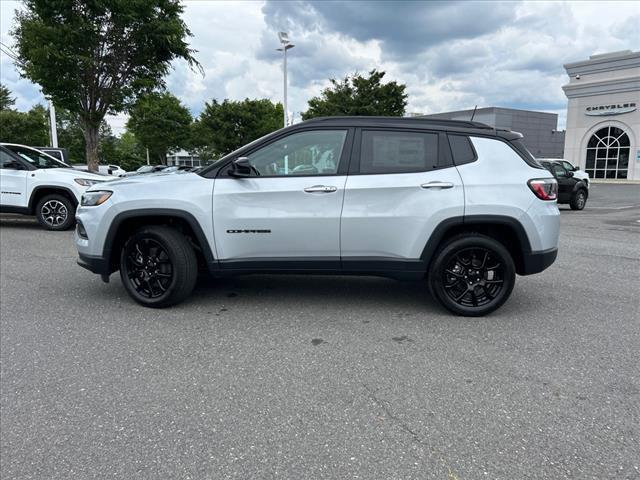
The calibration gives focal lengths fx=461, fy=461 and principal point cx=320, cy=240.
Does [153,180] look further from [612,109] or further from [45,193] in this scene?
[612,109]

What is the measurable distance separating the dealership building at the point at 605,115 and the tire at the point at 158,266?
39.3 meters

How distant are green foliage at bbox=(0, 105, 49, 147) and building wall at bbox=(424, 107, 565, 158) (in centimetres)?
4008

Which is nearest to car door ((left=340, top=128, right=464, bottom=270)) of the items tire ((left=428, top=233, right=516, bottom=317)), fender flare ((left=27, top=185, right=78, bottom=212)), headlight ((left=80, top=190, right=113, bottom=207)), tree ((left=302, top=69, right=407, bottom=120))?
tire ((left=428, top=233, right=516, bottom=317))

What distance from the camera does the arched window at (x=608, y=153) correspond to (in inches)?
1393

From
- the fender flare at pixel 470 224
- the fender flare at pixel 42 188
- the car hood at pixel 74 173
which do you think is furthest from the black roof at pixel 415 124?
Answer: the fender flare at pixel 42 188

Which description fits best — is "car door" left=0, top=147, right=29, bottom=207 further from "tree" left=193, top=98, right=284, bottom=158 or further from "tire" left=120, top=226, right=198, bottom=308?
"tree" left=193, top=98, right=284, bottom=158

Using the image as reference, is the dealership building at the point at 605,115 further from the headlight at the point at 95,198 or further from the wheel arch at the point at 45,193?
the headlight at the point at 95,198

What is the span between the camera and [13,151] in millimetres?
9648

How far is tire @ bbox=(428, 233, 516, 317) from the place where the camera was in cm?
420

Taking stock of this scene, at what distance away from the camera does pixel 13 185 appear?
9.30 m

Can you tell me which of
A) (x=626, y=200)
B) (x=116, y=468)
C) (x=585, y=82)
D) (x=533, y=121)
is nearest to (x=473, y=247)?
(x=116, y=468)

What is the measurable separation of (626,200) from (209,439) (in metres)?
25.2

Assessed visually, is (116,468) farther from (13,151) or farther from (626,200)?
(626,200)

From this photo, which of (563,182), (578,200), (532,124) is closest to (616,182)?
(532,124)
